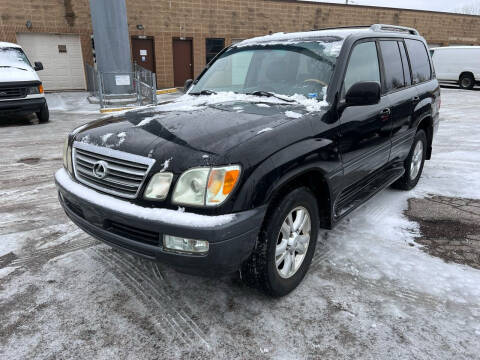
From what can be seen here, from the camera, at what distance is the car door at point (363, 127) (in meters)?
2.94

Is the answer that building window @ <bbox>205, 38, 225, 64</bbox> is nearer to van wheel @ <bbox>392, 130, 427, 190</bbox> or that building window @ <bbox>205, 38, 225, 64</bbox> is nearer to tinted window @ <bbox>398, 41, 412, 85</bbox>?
van wheel @ <bbox>392, 130, 427, 190</bbox>

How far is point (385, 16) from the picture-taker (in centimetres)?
2538

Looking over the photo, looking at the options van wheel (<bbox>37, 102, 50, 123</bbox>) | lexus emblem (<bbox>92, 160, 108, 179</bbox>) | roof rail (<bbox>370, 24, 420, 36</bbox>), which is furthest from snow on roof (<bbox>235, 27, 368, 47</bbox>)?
van wheel (<bbox>37, 102, 50, 123</bbox>)

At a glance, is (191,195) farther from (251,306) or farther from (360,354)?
(360,354)

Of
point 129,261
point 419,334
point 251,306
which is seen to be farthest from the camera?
point 129,261

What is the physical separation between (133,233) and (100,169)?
1.65ft

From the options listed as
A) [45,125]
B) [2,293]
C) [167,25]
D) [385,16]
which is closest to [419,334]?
[2,293]

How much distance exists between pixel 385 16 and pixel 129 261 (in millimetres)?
27782

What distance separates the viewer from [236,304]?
2566mm

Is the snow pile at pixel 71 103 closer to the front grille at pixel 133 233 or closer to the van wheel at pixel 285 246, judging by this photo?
the front grille at pixel 133 233

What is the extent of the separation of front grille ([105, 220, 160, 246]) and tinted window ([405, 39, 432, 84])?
375 centimetres

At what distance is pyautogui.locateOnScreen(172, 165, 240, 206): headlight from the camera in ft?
6.64

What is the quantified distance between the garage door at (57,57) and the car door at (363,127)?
17.6 m

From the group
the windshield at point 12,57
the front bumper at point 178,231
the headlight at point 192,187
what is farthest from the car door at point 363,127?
the windshield at point 12,57
